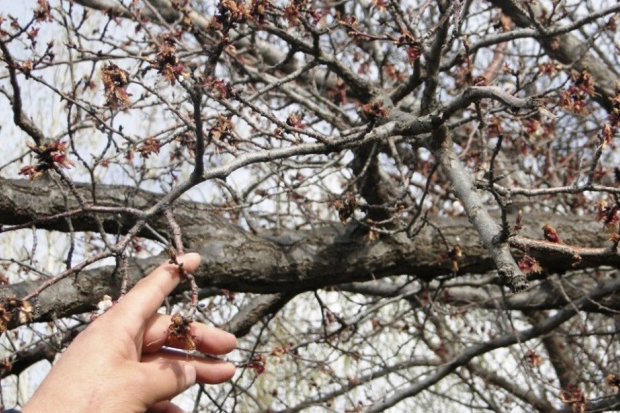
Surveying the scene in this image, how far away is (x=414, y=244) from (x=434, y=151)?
34.6 inches

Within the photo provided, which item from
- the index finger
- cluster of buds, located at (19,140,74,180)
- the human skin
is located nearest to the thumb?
the human skin

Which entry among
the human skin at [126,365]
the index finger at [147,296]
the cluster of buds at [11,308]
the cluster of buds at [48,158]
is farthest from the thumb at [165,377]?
the cluster of buds at [48,158]

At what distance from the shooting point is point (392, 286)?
4871 millimetres

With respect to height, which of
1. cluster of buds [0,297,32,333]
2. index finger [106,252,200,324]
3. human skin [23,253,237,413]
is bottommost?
human skin [23,253,237,413]

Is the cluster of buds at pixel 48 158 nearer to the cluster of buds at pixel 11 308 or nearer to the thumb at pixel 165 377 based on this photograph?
the cluster of buds at pixel 11 308

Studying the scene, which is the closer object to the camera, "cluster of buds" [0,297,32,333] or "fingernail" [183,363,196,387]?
"fingernail" [183,363,196,387]

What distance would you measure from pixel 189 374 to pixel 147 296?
0.20m

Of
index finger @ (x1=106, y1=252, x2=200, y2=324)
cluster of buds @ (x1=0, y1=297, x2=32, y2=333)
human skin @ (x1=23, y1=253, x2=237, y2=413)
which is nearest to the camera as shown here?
human skin @ (x1=23, y1=253, x2=237, y2=413)

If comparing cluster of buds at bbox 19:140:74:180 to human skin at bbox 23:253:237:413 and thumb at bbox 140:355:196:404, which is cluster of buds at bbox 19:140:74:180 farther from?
thumb at bbox 140:355:196:404

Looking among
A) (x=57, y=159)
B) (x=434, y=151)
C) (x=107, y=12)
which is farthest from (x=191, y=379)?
(x=107, y=12)

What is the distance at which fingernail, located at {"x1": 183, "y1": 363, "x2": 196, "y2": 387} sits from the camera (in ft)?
4.83

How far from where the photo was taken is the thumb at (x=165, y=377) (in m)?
1.36

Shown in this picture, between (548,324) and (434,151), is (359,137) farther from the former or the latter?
(548,324)

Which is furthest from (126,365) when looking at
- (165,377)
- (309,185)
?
(309,185)
